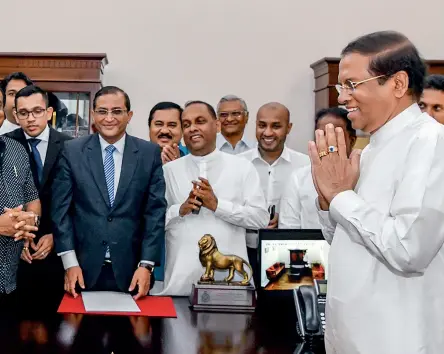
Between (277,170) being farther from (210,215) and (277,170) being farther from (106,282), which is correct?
(106,282)

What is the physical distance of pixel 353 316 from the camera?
1479 millimetres

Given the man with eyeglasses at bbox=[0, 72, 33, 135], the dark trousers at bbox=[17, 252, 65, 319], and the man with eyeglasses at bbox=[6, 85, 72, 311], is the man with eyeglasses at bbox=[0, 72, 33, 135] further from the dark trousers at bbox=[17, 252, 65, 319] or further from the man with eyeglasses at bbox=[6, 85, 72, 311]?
the dark trousers at bbox=[17, 252, 65, 319]

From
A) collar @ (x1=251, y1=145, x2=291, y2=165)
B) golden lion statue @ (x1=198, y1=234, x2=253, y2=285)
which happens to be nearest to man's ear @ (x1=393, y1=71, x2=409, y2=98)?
golden lion statue @ (x1=198, y1=234, x2=253, y2=285)

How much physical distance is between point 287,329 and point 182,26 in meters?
4.11

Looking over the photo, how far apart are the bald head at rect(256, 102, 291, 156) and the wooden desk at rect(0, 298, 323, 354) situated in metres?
1.70

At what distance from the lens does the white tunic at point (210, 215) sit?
9.41 ft

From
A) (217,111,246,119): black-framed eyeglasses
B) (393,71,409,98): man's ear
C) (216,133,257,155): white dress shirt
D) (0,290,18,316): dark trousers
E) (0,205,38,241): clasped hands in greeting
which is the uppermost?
(217,111,246,119): black-framed eyeglasses

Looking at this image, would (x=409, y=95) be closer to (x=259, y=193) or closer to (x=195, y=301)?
(x=195, y=301)

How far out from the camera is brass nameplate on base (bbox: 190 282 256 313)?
2.36m

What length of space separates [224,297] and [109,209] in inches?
26.4

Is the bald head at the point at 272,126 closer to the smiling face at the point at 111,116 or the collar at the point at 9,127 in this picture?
the smiling face at the point at 111,116

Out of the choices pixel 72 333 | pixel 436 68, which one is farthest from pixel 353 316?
pixel 436 68

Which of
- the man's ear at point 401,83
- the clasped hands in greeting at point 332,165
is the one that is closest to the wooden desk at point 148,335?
the clasped hands in greeting at point 332,165

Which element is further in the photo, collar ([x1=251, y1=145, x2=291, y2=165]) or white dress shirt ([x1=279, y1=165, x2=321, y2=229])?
collar ([x1=251, y1=145, x2=291, y2=165])
